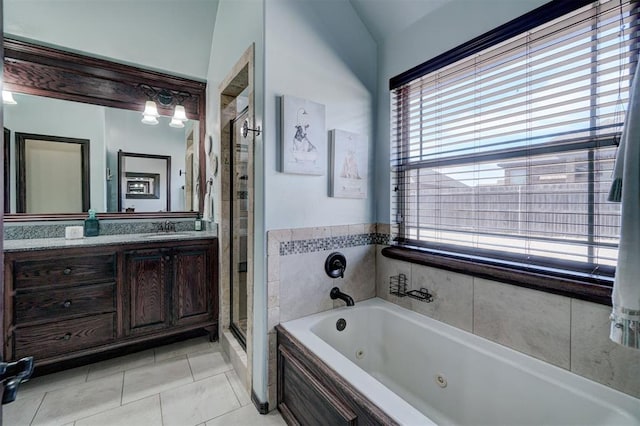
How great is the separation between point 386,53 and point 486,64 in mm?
764

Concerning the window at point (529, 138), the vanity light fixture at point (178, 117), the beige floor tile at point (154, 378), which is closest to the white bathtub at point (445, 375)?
the window at point (529, 138)

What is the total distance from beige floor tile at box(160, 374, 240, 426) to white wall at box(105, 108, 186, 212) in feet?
5.26

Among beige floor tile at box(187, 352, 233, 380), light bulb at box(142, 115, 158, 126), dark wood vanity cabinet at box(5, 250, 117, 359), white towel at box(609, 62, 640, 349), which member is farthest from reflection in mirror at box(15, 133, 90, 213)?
white towel at box(609, 62, 640, 349)

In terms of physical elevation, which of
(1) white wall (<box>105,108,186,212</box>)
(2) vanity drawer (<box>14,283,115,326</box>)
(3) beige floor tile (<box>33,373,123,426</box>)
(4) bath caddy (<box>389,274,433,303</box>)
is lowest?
(3) beige floor tile (<box>33,373,123,426</box>)

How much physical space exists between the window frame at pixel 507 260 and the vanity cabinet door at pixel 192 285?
158 centimetres

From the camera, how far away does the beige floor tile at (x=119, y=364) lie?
211cm

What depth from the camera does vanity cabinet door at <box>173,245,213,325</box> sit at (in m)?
2.39

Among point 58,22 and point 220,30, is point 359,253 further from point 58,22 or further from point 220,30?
point 58,22

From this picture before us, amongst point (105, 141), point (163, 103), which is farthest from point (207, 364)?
point (163, 103)

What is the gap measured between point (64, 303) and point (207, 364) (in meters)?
1.05

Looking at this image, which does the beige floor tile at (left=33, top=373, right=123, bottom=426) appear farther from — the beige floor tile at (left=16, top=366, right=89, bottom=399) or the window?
the window

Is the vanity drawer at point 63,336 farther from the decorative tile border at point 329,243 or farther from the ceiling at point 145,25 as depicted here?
the ceiling at point 145,25

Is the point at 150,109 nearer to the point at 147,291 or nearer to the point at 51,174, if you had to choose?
the point at 51,174

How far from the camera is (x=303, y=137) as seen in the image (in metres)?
1.80
